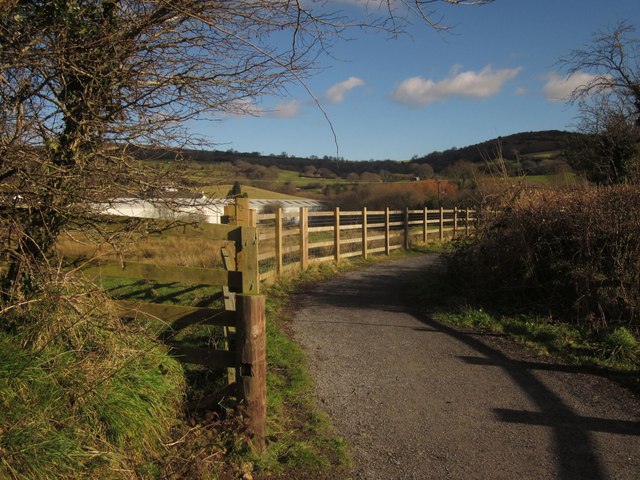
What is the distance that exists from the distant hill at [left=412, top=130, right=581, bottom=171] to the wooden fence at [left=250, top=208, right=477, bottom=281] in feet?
5.78

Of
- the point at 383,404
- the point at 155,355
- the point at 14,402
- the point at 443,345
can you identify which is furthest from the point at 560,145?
the point at 14,402

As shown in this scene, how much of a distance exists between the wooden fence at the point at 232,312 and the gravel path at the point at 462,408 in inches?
38.3

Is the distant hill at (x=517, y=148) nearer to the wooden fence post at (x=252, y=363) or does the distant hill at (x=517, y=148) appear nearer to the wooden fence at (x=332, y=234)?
the wooden fence at (x=332, y=234)

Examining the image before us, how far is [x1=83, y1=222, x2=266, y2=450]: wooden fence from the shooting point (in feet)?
13.5

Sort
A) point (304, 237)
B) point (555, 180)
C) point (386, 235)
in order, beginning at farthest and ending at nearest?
point (386, 235), point (304, 237), point (555, 180)

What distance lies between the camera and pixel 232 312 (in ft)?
14.0

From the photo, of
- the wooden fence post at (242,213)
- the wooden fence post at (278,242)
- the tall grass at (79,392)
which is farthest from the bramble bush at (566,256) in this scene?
the tall grass at (79,392)

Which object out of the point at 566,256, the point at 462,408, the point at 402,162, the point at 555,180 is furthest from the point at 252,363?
the point at 402,162

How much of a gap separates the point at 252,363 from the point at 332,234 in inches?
588

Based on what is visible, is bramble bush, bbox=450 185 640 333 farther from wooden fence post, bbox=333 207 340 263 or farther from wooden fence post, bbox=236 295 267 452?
wooden fence post, bbox=333 207 340 263

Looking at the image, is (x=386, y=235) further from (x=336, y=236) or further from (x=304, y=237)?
(x=304, y=237)

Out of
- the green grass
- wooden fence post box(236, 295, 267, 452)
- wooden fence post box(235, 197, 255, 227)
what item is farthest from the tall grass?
the green grass

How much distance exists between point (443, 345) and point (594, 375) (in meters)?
1.86

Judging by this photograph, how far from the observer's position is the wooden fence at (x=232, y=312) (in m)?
4.10
